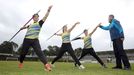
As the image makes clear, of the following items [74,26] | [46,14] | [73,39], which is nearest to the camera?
[46,14]

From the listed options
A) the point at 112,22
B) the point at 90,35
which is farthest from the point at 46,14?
the point at 90,35

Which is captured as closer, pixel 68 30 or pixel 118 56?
pixel 118 56

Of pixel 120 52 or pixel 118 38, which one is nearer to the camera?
pixel 120 52

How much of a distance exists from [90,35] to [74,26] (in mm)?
1510

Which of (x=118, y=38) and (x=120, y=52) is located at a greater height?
(x=118, y=38)

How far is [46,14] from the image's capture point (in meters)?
14.8

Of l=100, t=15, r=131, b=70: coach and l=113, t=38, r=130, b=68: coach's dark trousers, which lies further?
l=100, t=15, r=131, b=70: coach

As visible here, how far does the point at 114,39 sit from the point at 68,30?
8.72 feet

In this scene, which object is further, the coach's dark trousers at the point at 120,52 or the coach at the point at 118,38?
the coach at the point at 118,38

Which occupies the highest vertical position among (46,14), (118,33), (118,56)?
(46,14)

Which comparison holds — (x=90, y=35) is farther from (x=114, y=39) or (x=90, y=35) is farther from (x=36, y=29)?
(x=36, y=29)

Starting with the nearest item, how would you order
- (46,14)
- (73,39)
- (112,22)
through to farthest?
1. (46,14)
2. (112,22)
3. (73,39)

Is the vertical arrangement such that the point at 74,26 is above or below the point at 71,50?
above

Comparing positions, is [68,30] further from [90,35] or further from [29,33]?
[29,33]
